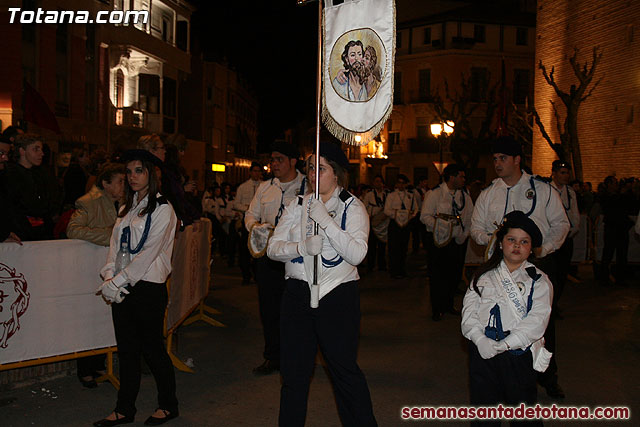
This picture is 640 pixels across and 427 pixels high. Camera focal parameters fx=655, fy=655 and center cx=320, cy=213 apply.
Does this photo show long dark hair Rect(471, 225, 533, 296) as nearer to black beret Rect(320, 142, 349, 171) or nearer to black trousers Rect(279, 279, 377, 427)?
black trousers Rect(279, 279, 377, 427)

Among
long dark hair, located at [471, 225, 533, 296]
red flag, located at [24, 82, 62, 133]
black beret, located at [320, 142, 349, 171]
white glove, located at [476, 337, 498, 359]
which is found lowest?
white glove, located at [476, 337, 498, 359]

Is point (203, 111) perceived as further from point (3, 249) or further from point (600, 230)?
point (3, 249)

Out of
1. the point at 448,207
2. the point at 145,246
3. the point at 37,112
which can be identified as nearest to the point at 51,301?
the point at 145,246

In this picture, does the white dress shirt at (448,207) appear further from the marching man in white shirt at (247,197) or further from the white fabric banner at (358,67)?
the white fabric banner at (358,67)

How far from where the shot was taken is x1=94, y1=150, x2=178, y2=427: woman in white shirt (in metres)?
5.12

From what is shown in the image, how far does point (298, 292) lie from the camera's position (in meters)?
4.39

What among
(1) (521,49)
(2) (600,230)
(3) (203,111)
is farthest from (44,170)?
(1) (521,49)

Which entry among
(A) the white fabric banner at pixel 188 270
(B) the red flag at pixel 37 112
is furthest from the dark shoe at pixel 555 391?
(B) the red flag at pixel 37 112

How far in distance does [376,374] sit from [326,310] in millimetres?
2684

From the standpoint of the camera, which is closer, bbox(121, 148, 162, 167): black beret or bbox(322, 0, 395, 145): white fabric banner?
bbox(322, 0, 395, 145): white fabric banner

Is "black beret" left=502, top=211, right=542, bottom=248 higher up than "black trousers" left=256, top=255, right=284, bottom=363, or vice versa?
"black beret" left=502, top=211, right=542, bottom=248

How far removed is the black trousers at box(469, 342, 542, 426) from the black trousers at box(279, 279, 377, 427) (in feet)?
2.38

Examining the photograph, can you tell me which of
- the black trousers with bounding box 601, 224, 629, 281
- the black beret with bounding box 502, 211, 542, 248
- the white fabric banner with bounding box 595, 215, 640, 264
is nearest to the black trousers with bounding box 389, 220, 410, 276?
the black trousers with bounding box 601, 224, 629, 281

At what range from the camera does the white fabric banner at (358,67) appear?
14.9ft
